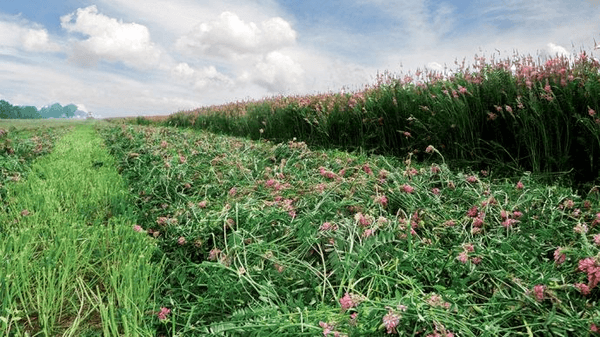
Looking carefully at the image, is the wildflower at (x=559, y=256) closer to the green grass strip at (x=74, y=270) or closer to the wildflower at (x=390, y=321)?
the wildflower at (x=390, y=321)

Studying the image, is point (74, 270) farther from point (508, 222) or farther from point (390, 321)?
point (508, 222)

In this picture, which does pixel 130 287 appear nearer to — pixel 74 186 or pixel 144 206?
pixel 144 206

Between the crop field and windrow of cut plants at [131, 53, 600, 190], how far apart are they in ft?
0.15

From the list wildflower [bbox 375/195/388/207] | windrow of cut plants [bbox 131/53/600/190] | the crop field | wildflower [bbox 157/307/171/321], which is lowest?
wildflower [bbox 157/307/171/321]

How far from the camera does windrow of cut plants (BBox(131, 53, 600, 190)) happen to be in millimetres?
4547

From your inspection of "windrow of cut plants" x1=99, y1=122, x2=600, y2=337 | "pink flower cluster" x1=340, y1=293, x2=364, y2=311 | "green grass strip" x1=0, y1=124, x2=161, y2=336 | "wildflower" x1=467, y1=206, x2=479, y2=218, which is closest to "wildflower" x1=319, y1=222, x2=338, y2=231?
"windrow of cut plants" x1=99, y1=122, x2=600, y2=337

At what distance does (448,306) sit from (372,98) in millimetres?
5908

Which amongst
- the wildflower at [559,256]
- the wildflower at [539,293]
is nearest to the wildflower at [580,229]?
the wildflower at [559,256]

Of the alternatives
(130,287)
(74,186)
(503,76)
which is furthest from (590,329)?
(74,186)

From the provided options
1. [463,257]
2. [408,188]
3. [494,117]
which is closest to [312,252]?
[463,257]

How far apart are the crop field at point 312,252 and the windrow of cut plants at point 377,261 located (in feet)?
0.04

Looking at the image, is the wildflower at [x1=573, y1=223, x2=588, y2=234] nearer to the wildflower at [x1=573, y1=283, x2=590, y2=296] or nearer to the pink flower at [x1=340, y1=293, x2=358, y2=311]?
the wildflower at [x1=573, y1=283, x2=590, y2=296]

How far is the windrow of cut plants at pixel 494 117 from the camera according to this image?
4547 mm

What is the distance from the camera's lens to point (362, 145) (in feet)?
24.3
